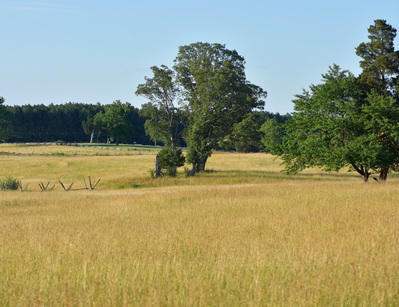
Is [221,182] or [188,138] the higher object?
[188,138]

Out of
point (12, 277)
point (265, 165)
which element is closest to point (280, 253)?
point (12, 277)

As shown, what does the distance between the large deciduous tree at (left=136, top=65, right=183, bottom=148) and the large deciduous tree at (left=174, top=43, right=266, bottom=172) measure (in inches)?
58.9

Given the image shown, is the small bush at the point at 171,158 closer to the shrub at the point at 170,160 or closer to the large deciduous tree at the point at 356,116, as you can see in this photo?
the shrub at the point at 170,160

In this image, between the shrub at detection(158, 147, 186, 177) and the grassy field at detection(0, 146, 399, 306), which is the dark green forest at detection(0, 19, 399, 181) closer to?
the shrub at detection(158, 147, 186, 177)

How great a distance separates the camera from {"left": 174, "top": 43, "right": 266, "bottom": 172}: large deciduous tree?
45156 millimetres

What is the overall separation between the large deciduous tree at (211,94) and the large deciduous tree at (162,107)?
1495 millimetres

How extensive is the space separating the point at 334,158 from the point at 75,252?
2150 cm

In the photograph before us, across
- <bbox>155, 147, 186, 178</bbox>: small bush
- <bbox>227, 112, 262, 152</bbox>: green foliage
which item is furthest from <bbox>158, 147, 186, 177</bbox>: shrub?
<bbox>227, 112, 262, 152</bbox>: green foliage

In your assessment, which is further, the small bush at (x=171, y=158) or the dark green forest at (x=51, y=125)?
the dark green forest at (x=51, y=125)

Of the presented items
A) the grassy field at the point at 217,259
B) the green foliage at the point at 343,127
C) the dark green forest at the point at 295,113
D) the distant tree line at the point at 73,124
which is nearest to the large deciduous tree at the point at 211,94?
the dark green forest at the point at 295,113

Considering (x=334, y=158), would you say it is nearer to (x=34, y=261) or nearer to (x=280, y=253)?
(x=280, y=253)

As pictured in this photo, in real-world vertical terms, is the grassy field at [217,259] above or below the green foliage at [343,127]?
below

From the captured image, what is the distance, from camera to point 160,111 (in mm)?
50125

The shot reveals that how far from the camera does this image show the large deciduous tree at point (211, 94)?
45156mm
